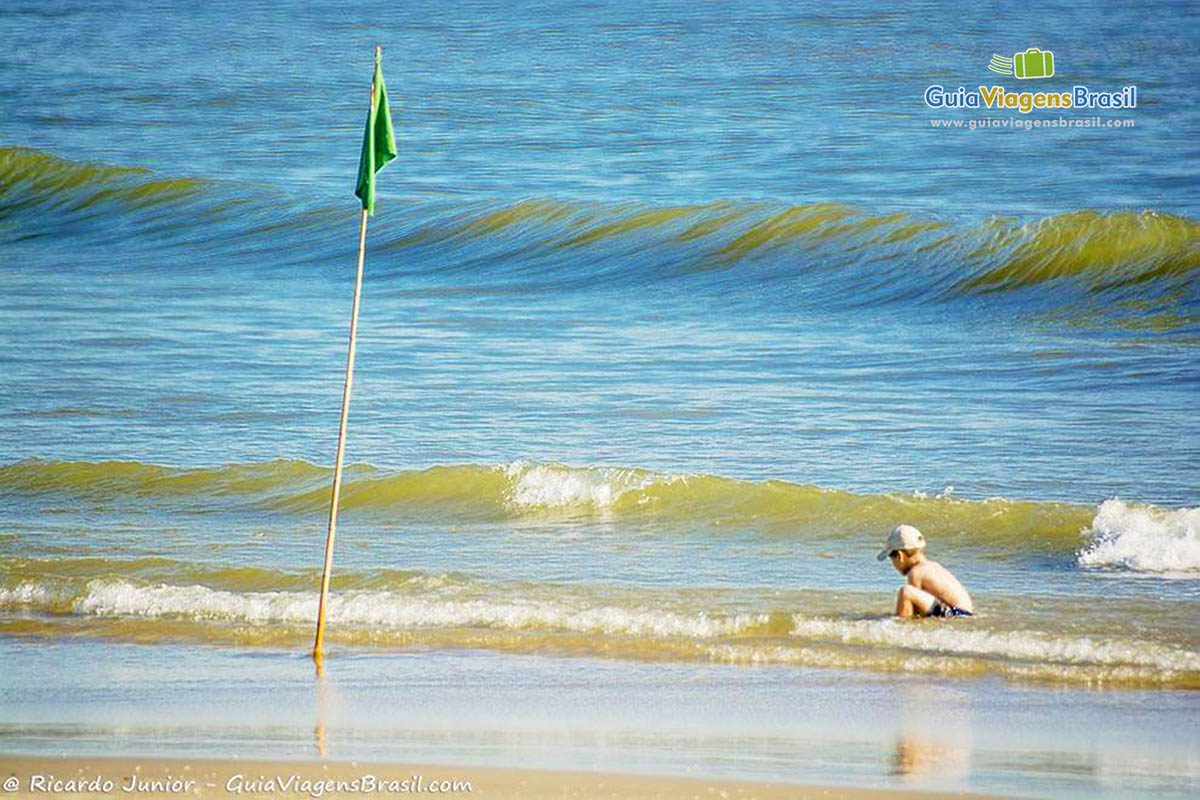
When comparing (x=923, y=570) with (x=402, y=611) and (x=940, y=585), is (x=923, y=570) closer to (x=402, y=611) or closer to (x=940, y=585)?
(x=940, y=585)

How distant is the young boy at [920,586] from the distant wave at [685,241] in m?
12.0

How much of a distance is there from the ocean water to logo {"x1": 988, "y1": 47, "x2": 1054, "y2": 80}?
0.64 meters

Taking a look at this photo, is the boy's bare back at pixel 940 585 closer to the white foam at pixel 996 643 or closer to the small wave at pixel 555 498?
the white foam at pixel 996 643

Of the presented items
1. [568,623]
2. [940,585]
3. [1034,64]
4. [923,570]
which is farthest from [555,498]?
[1034,64]

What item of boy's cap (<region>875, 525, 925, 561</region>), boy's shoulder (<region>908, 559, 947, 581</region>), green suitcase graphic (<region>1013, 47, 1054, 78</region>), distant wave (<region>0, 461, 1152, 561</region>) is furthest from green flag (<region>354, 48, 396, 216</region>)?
green suitcase graphic (<region>1013, 47, 1054, 78</region>)

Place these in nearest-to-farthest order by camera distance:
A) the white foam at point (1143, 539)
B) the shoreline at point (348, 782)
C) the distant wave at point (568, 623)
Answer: the shoreline at point (348, 782), the distant wave at point (568, 623), the white foam at point (1143, 539)

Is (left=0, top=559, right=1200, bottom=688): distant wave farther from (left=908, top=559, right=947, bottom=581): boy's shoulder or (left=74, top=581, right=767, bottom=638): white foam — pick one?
(left=908, top=559, right=947, bottom=581): boy's shoulder

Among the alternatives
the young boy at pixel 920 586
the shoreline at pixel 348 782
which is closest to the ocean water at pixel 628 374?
the young boy at pixel 920 586

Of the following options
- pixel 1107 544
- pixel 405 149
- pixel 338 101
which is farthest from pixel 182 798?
pixel 338 101

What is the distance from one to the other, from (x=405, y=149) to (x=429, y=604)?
25.2 meters

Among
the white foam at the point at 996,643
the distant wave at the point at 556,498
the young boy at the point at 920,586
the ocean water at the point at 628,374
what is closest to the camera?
the white foam at the point at 996,643

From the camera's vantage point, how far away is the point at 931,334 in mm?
18297

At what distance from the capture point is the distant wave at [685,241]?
21.4 m

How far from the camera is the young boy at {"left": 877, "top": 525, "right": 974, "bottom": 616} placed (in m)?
8.75
